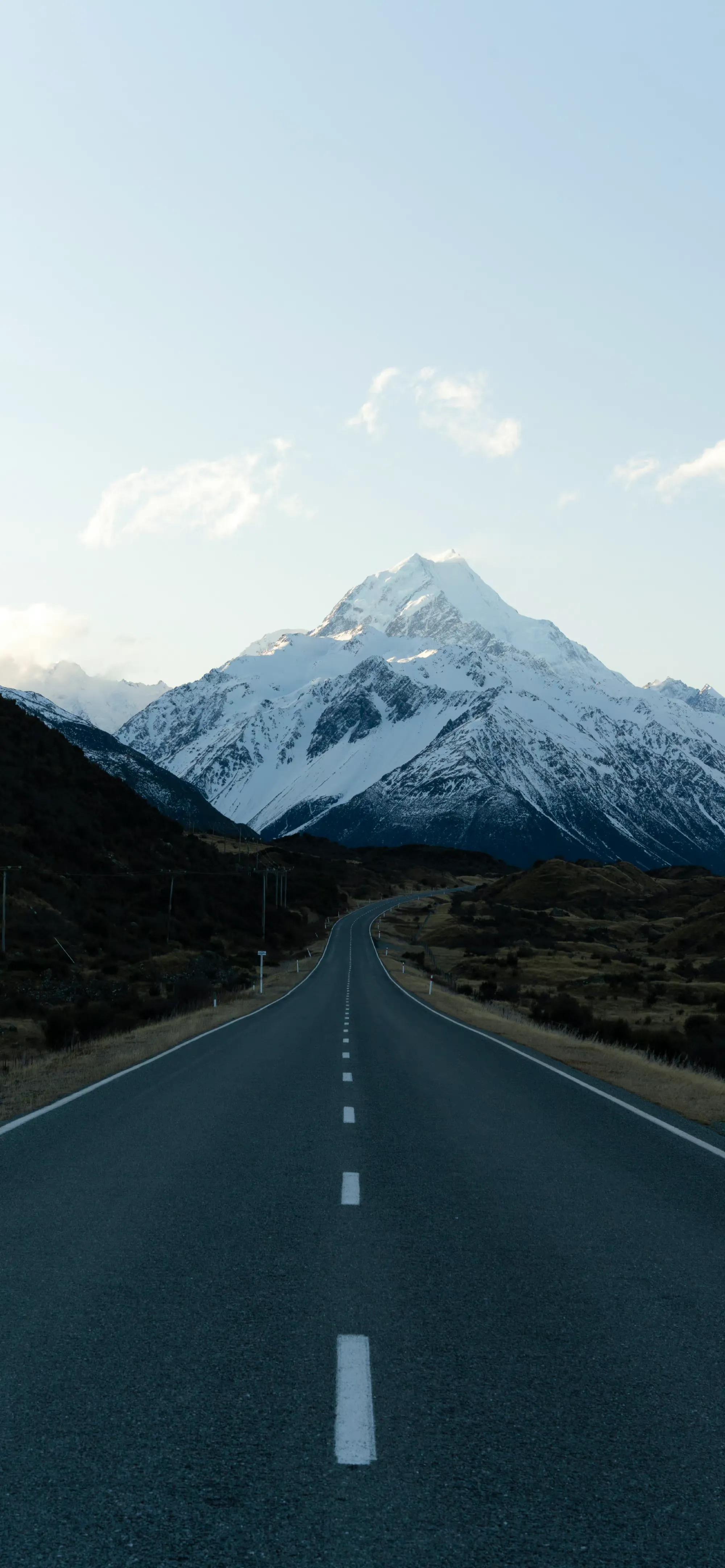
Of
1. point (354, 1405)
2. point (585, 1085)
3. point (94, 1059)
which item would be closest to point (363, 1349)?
point (354, 1405)

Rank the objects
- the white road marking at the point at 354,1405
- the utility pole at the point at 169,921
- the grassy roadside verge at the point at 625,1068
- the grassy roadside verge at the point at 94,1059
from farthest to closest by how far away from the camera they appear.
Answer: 1. the utility pole at the point at 169,921
2. the grassy roadside verge at the point at 625,1068
3. the grassy roadside verge at the point at 94,1059
4. the white road marking at the point at 354,1405

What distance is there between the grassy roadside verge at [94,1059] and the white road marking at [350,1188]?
4771mm

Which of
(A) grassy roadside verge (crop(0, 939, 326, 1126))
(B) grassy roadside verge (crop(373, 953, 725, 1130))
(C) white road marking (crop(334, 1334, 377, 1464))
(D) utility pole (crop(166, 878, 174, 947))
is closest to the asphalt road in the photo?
(C) white road marking (crop(334, 1334, 377, 1464))

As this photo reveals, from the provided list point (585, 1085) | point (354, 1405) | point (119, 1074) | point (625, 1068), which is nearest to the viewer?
point (354, 1405)

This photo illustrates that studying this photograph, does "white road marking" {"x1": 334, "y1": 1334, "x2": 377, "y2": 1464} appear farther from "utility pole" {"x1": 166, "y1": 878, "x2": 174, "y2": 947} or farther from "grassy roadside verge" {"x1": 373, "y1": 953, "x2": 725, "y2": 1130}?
"utility pole" {"x1": 166, "y1": 878, "x2": 174, "y2": 947}

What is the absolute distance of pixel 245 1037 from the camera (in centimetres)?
2788

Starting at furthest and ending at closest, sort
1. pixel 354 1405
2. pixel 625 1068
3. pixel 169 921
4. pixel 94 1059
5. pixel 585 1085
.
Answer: pixel 169 921
pixel 94 1059
pixel 625 1068
pixel 585 1085
pixel 354 1405

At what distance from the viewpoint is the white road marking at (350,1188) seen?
9578 millimetres

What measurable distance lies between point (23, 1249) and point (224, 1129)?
220 inches

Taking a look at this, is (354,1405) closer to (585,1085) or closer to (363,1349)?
(363,1349)

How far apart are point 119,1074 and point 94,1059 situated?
337 cm

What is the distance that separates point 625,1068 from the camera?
69.9 feet

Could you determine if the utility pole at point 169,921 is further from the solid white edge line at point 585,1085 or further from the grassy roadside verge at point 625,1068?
the grassy roadside verge at point 625,1068

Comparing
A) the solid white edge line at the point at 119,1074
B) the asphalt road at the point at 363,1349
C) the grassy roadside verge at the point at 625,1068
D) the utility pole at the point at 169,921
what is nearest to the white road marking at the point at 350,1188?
the asphalt road at the point at 363,1349
